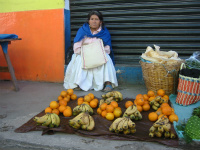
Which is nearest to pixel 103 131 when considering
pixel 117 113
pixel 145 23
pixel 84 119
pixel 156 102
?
pixel 84 119

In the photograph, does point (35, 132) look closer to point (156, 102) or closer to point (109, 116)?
point (109, 116)

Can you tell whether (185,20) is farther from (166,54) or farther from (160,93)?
(160,93)

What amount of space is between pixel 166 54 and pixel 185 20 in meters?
1.15

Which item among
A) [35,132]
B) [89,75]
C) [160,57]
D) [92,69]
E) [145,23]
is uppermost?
[145,23]

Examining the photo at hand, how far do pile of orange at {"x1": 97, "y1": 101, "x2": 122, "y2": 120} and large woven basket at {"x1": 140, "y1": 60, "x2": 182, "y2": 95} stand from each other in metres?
1.17

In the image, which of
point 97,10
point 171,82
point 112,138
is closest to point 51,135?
point 112,138

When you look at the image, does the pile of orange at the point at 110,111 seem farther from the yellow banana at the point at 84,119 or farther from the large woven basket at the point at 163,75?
the large woven basket at the point at 163,75

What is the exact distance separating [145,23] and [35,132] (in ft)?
10.8

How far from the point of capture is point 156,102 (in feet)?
10.5

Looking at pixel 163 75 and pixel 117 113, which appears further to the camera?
pixel 163 75

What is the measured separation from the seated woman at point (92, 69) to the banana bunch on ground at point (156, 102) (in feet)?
4.20

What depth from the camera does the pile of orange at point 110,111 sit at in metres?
2.78

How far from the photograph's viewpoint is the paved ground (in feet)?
7.45

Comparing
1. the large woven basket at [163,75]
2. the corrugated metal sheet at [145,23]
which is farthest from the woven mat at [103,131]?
the corrugated metal sheet at [145,23]
